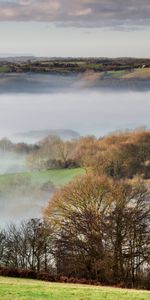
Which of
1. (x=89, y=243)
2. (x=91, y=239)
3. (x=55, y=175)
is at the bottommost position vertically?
(x=89, y=243)

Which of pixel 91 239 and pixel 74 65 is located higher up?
pixel 74 65

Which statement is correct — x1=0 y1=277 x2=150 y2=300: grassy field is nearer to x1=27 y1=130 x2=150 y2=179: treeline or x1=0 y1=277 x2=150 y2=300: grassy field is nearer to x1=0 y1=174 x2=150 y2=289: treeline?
x1=0 y1=174 x2=150 y2=289: treeline

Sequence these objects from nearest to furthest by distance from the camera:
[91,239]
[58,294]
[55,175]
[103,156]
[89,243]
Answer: [58,294]
[89,243]
[91,239]
[103,156]
[55,175]

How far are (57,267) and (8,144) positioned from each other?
316 feet

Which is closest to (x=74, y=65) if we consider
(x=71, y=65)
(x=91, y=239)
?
(x=71, y=65)

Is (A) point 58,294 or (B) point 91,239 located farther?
(B) point 91,239

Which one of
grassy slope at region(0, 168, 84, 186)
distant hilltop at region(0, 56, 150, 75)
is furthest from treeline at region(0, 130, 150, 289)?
distant hilltop at region(0, 56, 150, 75)

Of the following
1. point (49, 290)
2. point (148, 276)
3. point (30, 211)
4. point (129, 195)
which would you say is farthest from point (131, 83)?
point (49, 290)

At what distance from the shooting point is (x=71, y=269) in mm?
31641

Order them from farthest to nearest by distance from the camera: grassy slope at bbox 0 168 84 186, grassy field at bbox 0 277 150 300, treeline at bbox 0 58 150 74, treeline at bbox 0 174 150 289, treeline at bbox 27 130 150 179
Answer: treeline at bbox 0 58 150 74, grassy slope at bbox 0 168 84 186, treeline at bbox 27 130 150 179, treeline at bbox 0 174 150 289, grassy field at bbox 0 277 150 300

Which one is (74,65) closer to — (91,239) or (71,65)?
(71,65)

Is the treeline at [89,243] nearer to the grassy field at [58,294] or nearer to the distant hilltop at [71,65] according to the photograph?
the grassy field at [58,294]

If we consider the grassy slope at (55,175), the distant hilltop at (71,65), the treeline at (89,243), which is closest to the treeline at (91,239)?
the treeline at (89,243)

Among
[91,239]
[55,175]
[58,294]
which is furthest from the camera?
[55,175]
